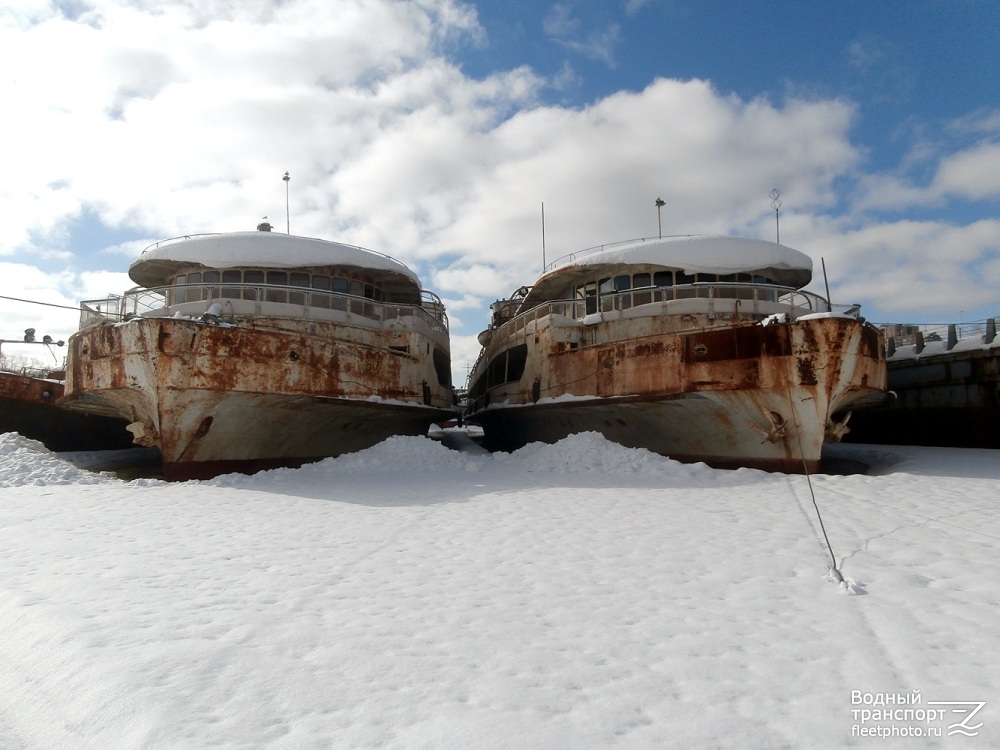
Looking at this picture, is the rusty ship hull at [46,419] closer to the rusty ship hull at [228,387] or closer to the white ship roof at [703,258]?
the rusty ship hull at [228,387]

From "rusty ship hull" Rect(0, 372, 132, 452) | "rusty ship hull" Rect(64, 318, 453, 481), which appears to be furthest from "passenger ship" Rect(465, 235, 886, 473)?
"rusty ship hull" Rect(0, 372, 132, 452)

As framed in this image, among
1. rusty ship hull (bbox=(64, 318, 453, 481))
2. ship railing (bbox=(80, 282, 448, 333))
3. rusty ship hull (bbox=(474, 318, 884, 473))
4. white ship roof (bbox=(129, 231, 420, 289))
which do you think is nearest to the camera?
rusty ship hull (bbox=(474, 318, 884, 473))

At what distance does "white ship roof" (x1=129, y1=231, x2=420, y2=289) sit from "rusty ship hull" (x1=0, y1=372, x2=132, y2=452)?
542 centimetres

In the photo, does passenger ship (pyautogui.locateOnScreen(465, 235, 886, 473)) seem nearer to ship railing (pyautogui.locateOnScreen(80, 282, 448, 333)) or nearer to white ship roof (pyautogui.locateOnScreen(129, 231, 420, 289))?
ship railing (pyautogui.locateOnScreen(80, 282, 448, 333))

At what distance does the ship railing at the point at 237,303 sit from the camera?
42.2 feet

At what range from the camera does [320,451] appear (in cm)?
1409

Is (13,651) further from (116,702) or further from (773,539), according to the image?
(773,539)

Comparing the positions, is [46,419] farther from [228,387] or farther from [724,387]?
[724,387]

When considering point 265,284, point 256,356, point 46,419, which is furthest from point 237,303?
point 46,419

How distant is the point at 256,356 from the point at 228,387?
31.3 inches

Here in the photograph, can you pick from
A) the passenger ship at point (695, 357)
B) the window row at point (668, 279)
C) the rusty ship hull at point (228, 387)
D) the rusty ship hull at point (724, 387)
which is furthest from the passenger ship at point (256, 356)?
the window row at point (668, 279)

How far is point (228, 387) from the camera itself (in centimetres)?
1139

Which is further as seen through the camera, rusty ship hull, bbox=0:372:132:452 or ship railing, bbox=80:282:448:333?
rusty ship hull, bbox=0:372:132:452

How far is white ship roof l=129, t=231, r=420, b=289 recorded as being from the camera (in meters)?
14.4
